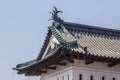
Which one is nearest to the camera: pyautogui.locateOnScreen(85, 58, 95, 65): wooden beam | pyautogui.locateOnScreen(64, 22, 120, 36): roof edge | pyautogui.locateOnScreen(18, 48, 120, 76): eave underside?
pyautogui.locateOnScreen(18, 48, 120, 76): eave underside

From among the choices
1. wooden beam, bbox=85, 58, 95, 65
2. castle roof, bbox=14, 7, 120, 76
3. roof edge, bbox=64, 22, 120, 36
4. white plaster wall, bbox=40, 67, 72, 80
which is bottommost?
white plaster wall, bbox=40, 67, 72, 80

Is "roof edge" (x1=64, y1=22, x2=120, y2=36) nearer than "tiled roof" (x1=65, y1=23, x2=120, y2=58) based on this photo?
No

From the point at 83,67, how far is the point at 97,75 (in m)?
0.87

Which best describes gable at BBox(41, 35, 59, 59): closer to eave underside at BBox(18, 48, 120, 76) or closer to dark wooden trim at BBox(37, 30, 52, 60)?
dark wooden trim at BBox(37, 30, 52, 60)

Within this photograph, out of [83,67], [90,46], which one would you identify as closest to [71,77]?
[83,67]

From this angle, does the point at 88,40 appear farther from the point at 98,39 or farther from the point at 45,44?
the point at 45,44

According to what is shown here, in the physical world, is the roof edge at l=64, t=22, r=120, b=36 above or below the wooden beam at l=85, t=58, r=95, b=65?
above

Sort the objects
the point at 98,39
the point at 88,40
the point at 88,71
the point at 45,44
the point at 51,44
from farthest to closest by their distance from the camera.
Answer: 1. the point at 45,44
2. the point at 51,44
3. the point at 98,39
4. the point at 88,40
5. the point at 88,71

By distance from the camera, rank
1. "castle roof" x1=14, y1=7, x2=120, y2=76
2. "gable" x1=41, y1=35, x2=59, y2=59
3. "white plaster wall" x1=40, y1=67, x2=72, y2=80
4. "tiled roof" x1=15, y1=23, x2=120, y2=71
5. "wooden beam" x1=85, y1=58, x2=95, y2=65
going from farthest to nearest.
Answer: "gable" x1=41, y1=35, x2=59, y2=59, "white plaster wall" x1=40, y1=67, x2=72, y2=80, "tiled roof" x1=15, y1=23, x2=120, y2=71, "wooden beam" x1=85, y1=58, x2=95, y2=65, "castle roof" x1=14, y1=7, x2=120, y2=76

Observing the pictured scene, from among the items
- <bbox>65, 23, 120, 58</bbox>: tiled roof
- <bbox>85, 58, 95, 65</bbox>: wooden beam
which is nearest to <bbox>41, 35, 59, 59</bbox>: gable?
<bbox>65, 23, 120, 58</bbox>: tiled roof

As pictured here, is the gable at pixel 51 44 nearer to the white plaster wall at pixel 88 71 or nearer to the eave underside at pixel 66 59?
the eave underside at pixel 66 59

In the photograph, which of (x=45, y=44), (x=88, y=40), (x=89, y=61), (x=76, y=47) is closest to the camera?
(x=76, y=47)

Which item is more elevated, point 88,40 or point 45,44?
point 88,40

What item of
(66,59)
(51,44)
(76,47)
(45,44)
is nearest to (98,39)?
(51,44)
